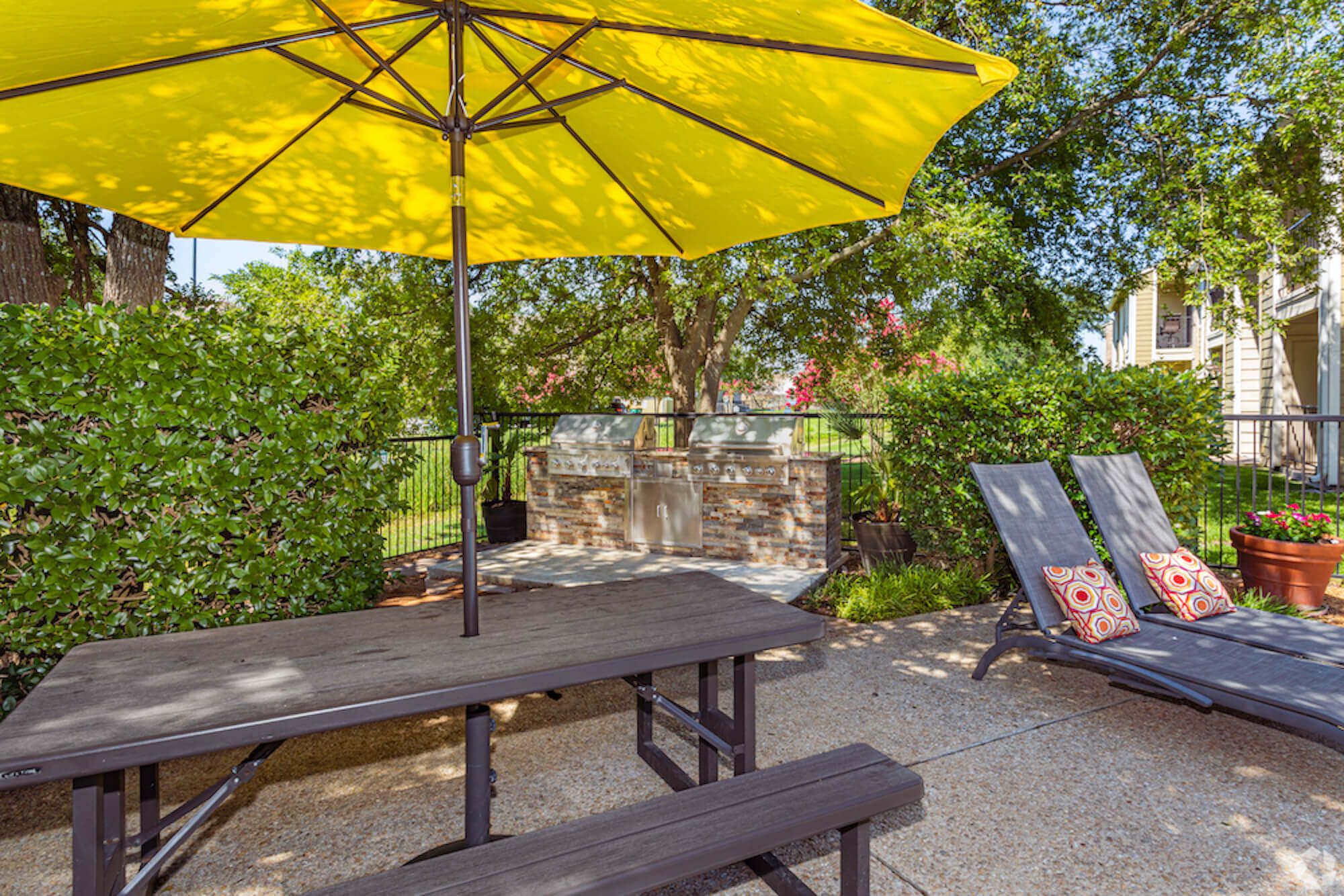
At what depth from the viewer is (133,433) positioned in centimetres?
279

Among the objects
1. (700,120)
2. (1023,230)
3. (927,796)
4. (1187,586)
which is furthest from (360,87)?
(1023,230)

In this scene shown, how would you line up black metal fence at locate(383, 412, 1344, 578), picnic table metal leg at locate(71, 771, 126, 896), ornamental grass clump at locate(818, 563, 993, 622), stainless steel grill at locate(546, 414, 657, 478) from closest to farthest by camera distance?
picnic table metal leg at locate(71, 771, 126, 896) → ornamental grass clump at locate(818, 563, 993, 622) → black metal fence at locate(383, 412, 1344, 578) → stainless steel grill at locate(546, 414, 657, 478)

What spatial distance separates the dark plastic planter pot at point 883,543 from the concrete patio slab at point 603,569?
813mm

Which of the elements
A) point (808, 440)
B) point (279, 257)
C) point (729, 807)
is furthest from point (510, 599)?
Result: point (279, 257)

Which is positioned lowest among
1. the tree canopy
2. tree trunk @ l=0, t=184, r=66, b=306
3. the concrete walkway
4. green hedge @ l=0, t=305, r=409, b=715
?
the concrete walkway

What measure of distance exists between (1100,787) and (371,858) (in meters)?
2.65

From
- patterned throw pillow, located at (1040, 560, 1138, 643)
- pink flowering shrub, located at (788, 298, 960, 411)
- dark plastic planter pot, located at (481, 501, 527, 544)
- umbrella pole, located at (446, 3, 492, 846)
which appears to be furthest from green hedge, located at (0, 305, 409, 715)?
pink flowering shrub, located at (788, 298, 960, 411)

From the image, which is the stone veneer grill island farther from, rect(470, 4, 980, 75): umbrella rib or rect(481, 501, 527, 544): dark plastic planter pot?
rect(470, 4, 980, 75): umbrella rib

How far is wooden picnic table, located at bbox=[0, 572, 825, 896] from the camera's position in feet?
4.96

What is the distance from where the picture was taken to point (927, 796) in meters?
2.65

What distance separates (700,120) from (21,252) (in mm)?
3914

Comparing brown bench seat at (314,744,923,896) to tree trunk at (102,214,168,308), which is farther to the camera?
tree trunk at (102,214,168,308)

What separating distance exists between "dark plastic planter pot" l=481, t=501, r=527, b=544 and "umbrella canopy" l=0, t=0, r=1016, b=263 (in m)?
3.79

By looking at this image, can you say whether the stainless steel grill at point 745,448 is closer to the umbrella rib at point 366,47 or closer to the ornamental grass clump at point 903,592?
the ornamental grass clump at point 903,592
